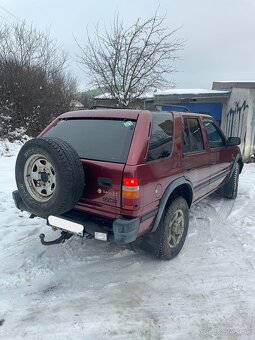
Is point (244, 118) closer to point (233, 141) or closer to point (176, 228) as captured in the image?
point (233, 141)

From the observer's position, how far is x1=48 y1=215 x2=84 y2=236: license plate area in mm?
3023

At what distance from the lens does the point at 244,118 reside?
10773 millimetres

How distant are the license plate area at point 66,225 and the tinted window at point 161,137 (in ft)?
3.20

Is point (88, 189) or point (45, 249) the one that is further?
point (45, 249)

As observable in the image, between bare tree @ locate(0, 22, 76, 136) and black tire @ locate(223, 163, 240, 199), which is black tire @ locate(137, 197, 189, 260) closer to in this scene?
black tire @ locate(223, 163, 240, 199)

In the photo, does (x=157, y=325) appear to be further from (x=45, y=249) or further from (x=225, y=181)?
(x=225, y=181)

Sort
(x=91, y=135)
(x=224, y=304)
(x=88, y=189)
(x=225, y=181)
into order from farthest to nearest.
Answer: (x=225, y=181)
(x=91, y=135)
(x=88, y=189)
(x=224, y=304)

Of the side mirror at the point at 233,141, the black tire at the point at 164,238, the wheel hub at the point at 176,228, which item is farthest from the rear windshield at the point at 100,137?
the side mirror at the point at 233,141

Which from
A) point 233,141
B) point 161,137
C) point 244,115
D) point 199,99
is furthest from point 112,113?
point 199,99

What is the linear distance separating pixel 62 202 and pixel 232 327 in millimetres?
1818

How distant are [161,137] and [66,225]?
1358mm

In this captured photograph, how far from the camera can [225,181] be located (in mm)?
5719

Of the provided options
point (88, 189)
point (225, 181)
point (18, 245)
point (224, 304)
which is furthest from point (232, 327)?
point (225, 181)

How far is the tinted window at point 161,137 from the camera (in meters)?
3.15
